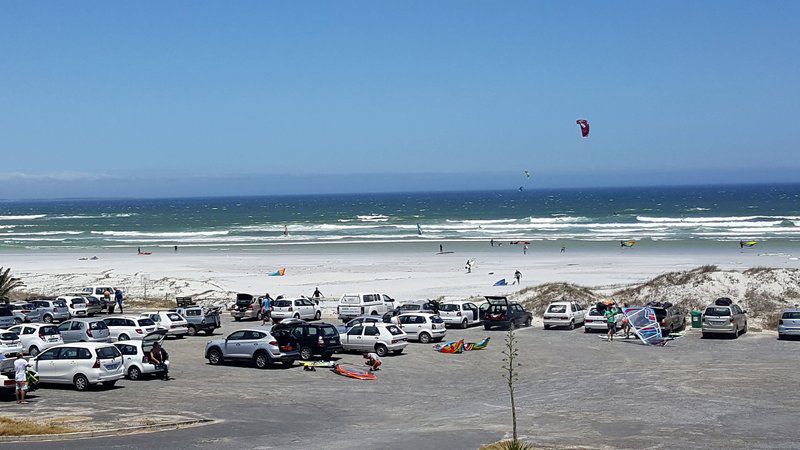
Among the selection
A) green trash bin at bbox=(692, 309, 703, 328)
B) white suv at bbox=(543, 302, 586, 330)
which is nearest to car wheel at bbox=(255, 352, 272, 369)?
white suv at bbox=(543, 302, 586, 330)

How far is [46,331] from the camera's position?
31734mm

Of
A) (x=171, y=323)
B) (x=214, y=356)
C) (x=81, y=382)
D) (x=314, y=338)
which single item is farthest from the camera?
(x=171, y=323)

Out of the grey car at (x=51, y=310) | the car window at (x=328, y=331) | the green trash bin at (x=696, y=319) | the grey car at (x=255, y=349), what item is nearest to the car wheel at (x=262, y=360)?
the grey car at (x=255, y=349)

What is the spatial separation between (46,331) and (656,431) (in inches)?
841

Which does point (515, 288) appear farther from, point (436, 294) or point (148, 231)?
point (148, 231)

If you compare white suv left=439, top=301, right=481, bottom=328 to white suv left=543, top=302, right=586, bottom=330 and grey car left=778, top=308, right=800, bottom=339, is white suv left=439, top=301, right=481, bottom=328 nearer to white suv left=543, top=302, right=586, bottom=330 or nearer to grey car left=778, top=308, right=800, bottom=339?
white suv left=543, top=302, right=586, bottom=330

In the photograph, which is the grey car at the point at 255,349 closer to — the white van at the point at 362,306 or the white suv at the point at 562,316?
the white van at the point at 362,306

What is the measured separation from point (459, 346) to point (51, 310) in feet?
70.3

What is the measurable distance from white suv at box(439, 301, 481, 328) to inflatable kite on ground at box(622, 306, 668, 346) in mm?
7038

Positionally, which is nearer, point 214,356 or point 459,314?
point 214,356

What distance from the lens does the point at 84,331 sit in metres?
33.7

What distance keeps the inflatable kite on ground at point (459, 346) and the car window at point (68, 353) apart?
514 inches

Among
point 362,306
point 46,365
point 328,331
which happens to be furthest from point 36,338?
point 362,306

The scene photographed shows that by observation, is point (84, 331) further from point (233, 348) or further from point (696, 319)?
point (696, 319)
